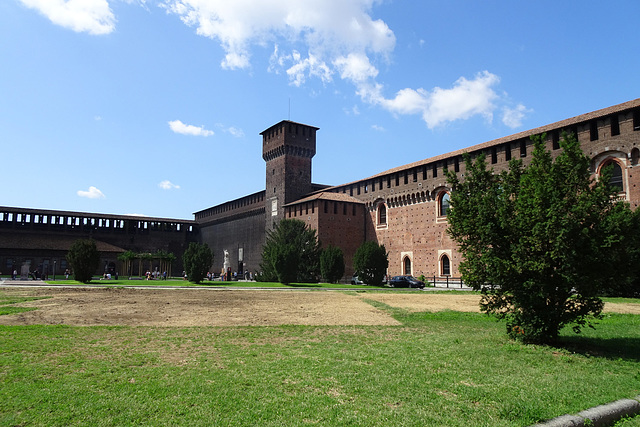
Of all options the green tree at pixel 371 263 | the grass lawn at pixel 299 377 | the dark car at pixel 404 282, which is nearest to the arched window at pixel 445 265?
the dark car at pixel 404 282

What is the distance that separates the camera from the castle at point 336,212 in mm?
26406

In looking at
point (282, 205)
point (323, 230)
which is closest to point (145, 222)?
point (282, 205)

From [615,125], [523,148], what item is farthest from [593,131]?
[523,148]

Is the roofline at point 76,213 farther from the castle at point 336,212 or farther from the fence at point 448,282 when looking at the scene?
the fence at point 448,282

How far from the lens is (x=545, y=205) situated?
7914 mm

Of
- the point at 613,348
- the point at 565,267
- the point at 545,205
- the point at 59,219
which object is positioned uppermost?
the point at 59,219

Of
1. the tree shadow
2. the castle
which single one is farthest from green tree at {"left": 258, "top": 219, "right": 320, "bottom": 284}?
the tree shadow

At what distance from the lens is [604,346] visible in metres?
8.27

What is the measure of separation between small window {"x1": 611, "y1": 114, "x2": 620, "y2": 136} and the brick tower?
30664mm

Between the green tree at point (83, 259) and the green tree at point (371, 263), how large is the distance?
61.7ft

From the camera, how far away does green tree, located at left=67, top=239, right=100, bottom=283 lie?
30516mm

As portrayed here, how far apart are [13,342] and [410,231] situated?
34378mm

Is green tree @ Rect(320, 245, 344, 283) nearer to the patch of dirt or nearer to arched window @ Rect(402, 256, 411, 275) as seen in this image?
arched window @ Rect(402, 256, 411, 275)

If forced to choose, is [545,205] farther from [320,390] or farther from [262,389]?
[262,389]
